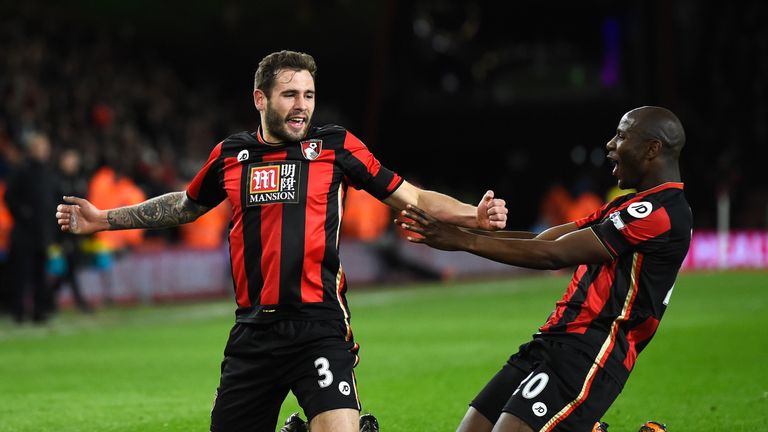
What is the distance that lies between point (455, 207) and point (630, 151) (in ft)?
3.08

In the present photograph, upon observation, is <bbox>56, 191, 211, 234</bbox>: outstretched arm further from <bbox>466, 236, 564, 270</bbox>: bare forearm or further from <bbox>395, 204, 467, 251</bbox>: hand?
<bbox>466, 236, 564, 270</bbox>: bare forearm

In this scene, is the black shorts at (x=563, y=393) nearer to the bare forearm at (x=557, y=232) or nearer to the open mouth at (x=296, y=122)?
the bare forearm at (x=557, y=232)

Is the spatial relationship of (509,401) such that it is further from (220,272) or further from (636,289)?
(220,272)

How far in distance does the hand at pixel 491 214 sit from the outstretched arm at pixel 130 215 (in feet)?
5.19

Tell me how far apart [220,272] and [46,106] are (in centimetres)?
615

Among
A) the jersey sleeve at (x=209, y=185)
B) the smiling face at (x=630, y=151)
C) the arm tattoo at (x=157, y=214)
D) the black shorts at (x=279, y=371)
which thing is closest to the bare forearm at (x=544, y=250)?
the smiling face at (x=630, y=151)

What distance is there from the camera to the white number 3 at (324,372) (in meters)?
5.57

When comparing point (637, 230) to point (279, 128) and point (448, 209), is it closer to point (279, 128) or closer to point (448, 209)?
point (448, 209)

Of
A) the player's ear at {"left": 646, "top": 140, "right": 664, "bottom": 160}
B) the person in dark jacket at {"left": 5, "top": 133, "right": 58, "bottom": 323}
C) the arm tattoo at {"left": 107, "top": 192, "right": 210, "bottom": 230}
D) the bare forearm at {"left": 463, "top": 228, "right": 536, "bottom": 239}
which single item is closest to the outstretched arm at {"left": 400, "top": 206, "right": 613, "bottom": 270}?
the player's ear at {"left": 646, "top": 140, "right": 664, "bottom": 160}

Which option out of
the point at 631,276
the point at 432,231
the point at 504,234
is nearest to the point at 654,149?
the point at 631,276

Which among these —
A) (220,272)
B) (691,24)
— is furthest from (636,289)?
(691,24)

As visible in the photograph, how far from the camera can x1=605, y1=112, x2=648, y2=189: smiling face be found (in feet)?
18.3

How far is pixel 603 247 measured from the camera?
214 inches

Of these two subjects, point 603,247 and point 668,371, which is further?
point 668,371
